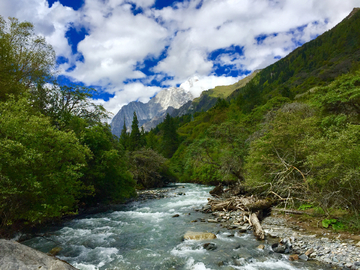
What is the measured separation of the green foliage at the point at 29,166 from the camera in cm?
805

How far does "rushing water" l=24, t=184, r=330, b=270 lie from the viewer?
8.52 m

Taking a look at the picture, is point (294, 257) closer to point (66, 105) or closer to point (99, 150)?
point (99, 150)

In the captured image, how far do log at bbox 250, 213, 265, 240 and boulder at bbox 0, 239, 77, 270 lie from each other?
30.3 ft

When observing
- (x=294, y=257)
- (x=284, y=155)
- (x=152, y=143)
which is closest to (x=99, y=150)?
(x=284, y=155)

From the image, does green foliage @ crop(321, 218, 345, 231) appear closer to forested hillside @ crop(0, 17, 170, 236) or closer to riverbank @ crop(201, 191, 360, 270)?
riverbank @ crop(201, 191, 360, 270)

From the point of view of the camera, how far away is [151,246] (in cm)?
1093

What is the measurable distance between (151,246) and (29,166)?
733 cm

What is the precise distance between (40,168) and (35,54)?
1746 cm

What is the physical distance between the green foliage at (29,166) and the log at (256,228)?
10661 mm

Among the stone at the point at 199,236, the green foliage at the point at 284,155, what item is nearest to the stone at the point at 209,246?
the stone at the point at 199,236

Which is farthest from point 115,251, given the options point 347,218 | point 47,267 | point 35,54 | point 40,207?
point 35,54

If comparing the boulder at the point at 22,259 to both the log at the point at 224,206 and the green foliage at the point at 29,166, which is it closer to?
the green foliage at the point at 29,166

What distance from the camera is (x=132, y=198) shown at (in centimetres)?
2673

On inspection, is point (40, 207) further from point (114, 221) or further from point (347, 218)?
point (347, 218)
